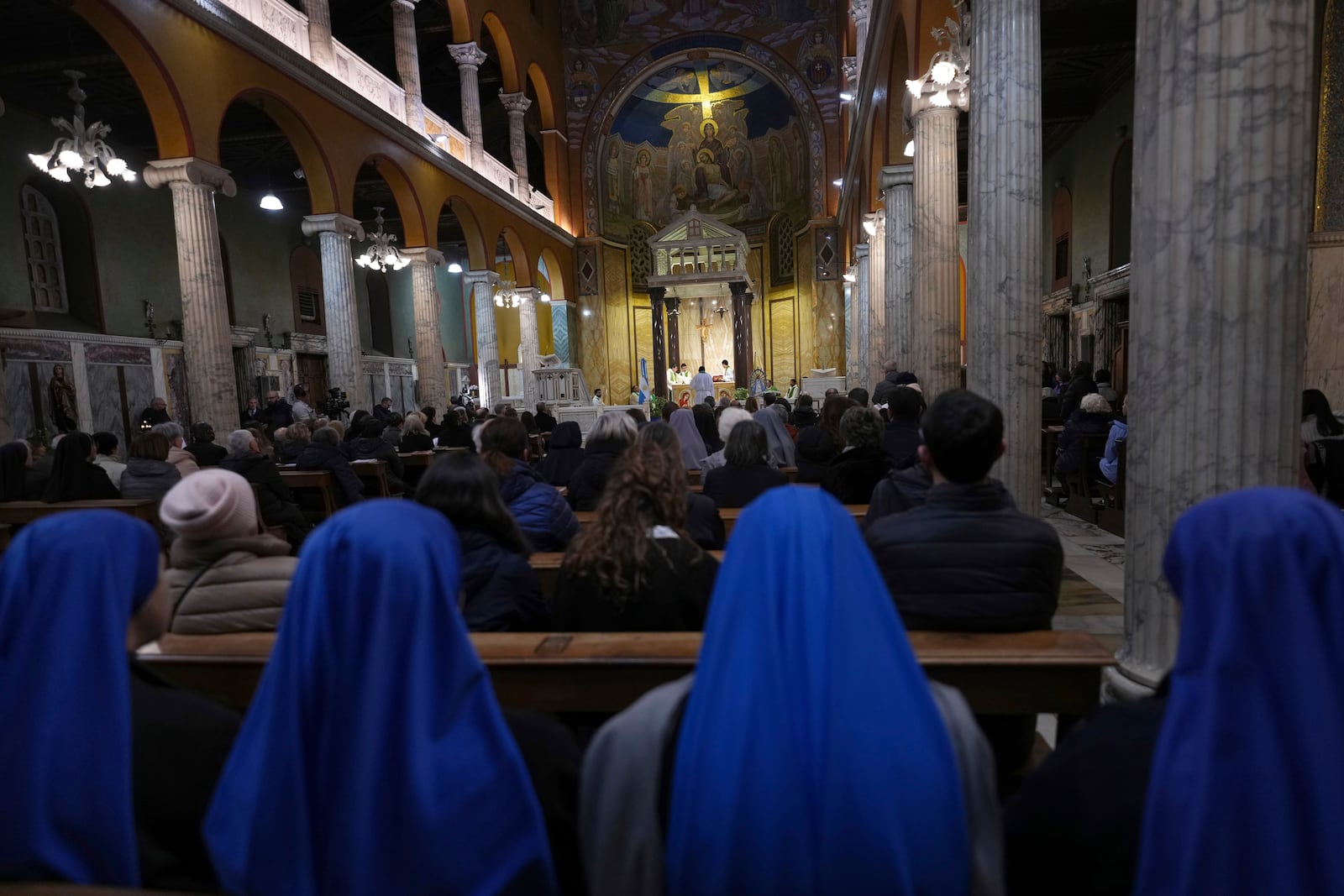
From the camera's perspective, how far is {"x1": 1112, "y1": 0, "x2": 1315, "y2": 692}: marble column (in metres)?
2.38

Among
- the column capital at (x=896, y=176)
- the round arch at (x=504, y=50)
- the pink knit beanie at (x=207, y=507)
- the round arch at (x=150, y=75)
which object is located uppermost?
the round arch at (x=504, y=50)

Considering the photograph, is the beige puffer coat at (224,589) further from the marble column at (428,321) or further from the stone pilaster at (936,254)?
the marble column at (428,321)

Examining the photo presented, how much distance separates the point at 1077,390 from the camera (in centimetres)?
830

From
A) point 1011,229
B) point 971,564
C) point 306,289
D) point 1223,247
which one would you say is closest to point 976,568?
point 971,564

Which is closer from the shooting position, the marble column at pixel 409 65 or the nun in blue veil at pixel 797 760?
the nun in blue veil at pixel 797 760

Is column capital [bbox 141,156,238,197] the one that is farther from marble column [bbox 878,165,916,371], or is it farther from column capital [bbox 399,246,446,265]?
marble column [bbox 878,165,916,371]

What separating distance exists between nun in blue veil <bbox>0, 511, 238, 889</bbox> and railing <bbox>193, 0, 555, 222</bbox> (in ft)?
33.9

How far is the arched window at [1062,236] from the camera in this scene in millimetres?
14602

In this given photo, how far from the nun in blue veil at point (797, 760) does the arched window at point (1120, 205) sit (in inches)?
526

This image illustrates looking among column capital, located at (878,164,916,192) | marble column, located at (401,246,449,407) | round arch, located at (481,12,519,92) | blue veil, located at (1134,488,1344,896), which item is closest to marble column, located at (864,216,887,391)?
column capital, located at (878,164,916,192)

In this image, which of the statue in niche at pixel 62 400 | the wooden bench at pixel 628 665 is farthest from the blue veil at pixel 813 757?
the statue in niche at pixel 62 400

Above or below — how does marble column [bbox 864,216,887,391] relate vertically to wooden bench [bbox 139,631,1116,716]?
above

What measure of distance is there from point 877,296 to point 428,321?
8553 mm

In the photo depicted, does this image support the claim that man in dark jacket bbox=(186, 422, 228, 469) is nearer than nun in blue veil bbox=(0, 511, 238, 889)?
No
